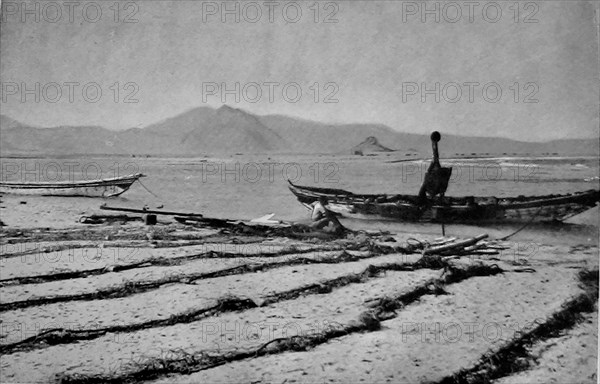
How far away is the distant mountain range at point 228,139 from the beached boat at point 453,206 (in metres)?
0.24

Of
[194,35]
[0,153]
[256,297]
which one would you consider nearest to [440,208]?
[256,297]

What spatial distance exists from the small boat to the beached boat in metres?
0.92

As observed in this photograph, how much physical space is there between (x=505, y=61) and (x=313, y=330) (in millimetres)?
1710

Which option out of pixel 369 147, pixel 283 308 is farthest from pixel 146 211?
pixel 369 147

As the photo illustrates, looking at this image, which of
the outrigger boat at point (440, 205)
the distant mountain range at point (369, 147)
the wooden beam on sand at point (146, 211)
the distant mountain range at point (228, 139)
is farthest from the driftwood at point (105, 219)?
the distant mountain range at point (369, 147)

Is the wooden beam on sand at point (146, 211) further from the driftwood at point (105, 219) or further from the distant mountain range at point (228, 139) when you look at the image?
the distant mountain range at point (228, 139)

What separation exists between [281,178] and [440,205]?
852 mm

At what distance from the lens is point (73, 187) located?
2.90m

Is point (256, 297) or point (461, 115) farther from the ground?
point (461, 115)

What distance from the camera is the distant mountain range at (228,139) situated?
2791mm

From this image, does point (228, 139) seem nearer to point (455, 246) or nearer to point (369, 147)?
point (369, 147)

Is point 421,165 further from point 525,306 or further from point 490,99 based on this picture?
point 525,306

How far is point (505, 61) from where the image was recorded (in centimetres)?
279

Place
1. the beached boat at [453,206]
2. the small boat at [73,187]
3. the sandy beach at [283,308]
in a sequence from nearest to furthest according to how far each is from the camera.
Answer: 1. the sandy beach at [283,308]
2. the beached boat at [453,206]
3. the small boat at [73,187]
